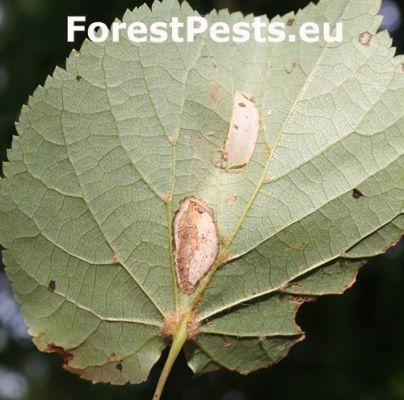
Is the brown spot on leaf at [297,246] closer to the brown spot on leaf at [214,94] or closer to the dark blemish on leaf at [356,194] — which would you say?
the dark blemish on leaf at [356,194]

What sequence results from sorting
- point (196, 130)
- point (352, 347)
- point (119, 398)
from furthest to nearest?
point (119, 398), point (352, 347), point (196, 130)

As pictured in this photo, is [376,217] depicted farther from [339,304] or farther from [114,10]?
[339,304]

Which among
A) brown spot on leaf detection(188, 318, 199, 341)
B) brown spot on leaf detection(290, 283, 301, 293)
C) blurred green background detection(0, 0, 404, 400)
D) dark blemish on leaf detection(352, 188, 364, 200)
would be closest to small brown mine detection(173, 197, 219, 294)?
brown spot on leaf detection(188, 318, 199, 341)

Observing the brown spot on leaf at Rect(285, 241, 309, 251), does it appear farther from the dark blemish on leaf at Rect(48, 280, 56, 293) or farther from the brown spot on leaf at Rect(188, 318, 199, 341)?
the dark blemish on leaf at Rect(48, 280, 56, 293)

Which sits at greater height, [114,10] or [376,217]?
[114,10]

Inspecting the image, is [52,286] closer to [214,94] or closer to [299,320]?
[214,94]

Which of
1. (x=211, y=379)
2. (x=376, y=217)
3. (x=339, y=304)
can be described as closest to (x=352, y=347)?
(x=339, y=304)

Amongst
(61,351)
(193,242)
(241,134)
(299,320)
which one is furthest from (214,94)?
(299,320)
